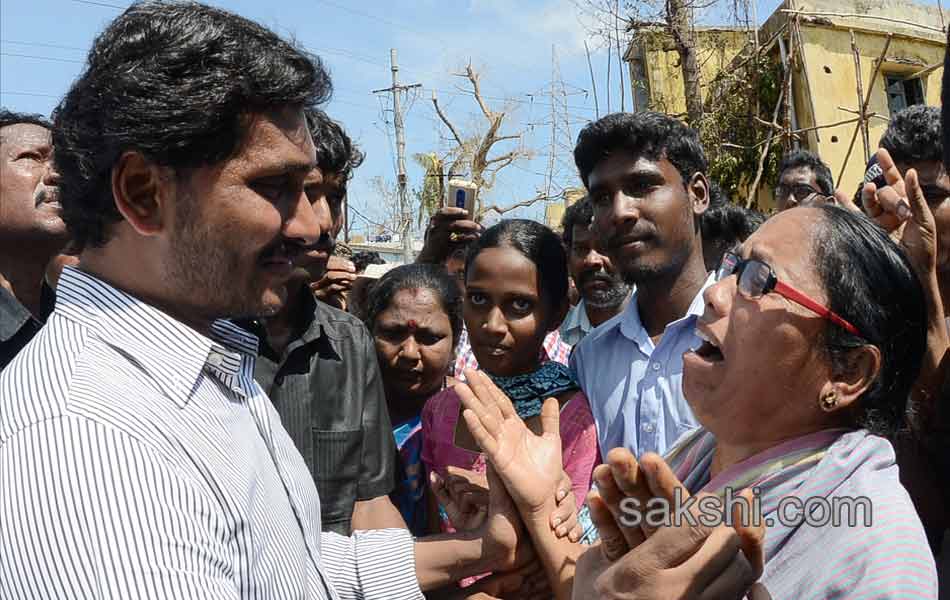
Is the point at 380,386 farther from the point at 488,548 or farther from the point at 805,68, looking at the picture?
the point at 805,68

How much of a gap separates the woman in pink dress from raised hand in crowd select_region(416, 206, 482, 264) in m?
1.07

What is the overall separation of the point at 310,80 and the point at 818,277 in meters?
1.14

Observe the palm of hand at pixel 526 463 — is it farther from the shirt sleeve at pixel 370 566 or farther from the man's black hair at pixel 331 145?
the man's black hair at pixel 331 145

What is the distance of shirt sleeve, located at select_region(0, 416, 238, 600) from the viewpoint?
1041 millimetres

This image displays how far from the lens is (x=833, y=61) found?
1305 centimetres

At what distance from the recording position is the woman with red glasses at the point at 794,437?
4.57 feet

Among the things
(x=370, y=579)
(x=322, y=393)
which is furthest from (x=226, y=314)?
(x=322, y=393)

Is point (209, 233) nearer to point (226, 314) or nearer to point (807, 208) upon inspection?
point (226, 314)

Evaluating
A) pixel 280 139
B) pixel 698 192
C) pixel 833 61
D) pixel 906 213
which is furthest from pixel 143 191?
pixel 833 61

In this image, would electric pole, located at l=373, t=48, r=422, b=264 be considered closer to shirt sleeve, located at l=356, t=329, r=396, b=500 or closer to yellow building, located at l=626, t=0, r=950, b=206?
yellow building, located at l=626, t=0, r=950, b=206

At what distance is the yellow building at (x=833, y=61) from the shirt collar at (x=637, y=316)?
34.9ft

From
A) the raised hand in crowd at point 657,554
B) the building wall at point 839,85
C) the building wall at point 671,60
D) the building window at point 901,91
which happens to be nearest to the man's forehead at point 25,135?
the raised hand in crowd at point 657,554

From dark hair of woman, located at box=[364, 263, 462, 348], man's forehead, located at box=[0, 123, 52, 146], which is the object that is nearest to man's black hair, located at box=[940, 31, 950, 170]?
dark hair of woman, located at box=[364, 263, 462, 348]

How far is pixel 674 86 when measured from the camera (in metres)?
14.4
